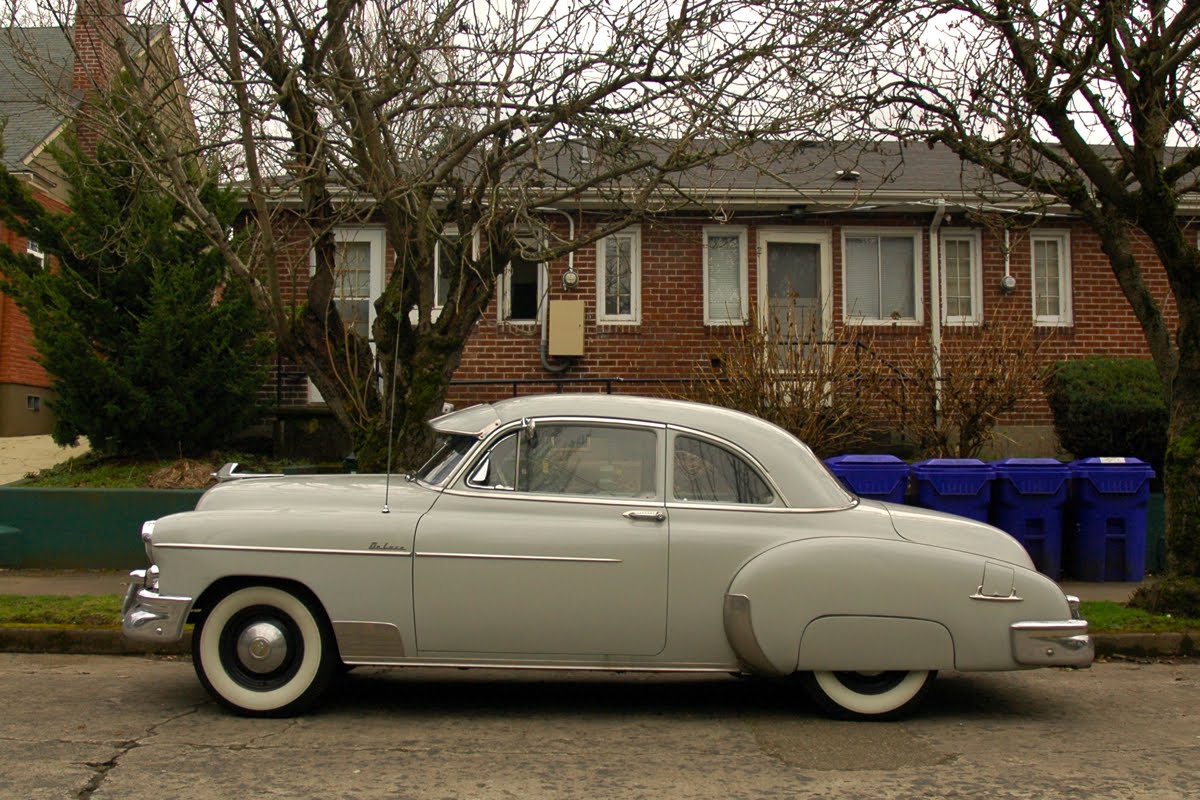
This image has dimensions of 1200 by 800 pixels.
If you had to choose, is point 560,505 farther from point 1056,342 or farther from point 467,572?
point 1056,342

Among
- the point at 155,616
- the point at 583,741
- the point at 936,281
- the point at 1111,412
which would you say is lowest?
the point at 583,741

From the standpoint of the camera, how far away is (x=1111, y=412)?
12.8 meters

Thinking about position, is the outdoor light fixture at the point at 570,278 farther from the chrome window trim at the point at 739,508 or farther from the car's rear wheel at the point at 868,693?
the car's rear wheel at the point at 868,693

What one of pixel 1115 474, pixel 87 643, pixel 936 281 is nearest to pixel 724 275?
pixel 936 281

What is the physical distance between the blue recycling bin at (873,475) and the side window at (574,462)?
15.1 ft

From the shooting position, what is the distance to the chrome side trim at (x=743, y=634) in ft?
19.0

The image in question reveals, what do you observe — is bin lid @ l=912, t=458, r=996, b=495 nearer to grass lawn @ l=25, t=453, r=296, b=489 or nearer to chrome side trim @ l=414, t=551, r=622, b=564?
chrome side trim @ l=414, t=551, r=622, b=564

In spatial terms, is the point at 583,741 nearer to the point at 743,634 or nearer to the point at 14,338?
the point at 743,634

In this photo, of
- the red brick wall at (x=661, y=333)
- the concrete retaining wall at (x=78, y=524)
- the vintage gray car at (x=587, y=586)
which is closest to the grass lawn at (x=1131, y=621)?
the vintage gray car at (x=587, y=586)

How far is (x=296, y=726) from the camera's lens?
5859mm

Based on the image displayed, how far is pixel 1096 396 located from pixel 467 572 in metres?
9.46

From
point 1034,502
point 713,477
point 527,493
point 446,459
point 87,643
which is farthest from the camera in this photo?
point 1034,502

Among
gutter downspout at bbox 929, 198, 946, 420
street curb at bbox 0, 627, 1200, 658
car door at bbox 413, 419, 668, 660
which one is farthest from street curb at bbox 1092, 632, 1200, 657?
gutter downspout at bbox 929, 198, 946, 420

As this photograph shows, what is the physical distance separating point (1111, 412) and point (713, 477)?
27.5ft
